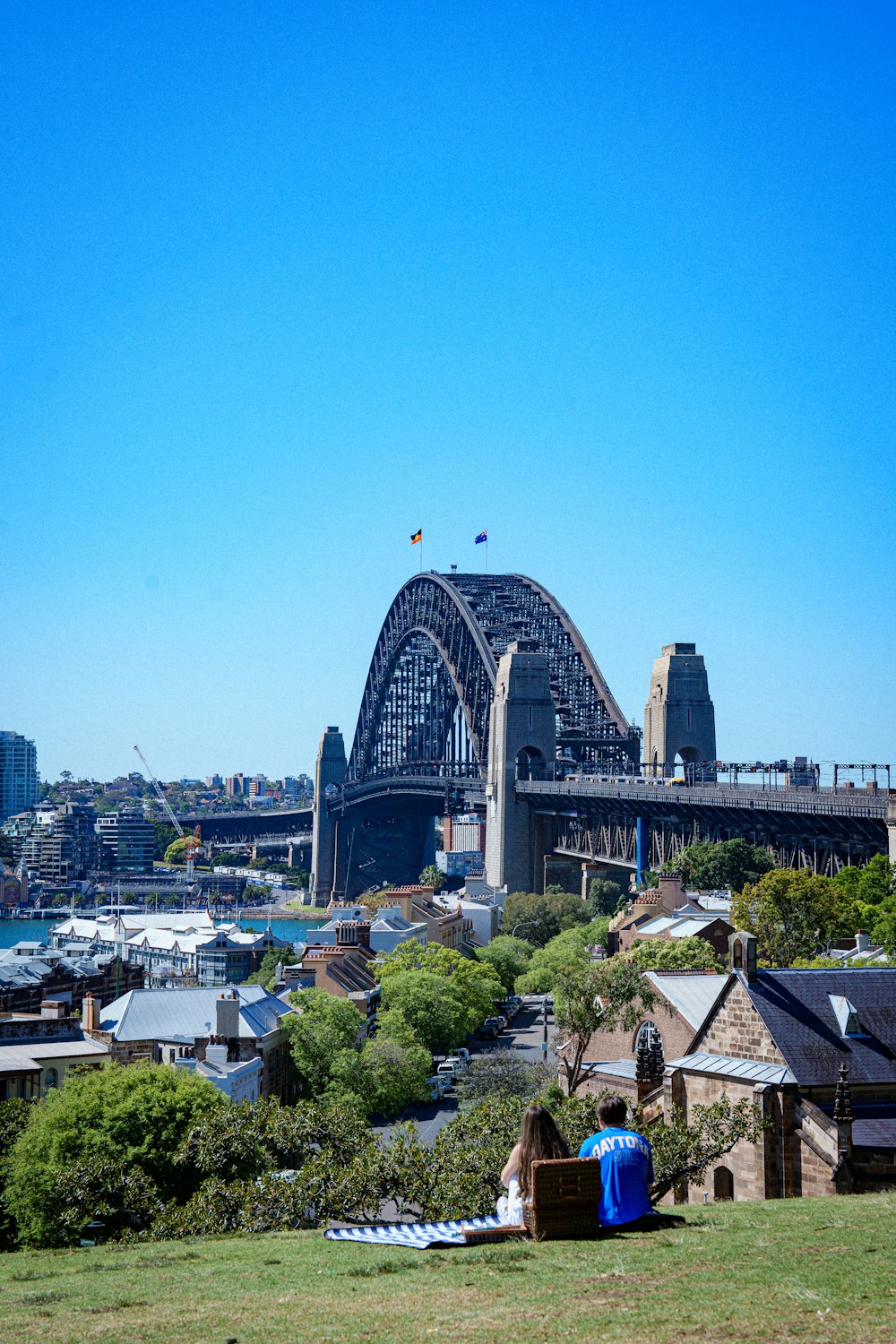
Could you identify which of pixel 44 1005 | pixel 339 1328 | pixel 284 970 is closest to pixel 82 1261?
pixel 339 1328

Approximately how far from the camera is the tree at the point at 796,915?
62969mm

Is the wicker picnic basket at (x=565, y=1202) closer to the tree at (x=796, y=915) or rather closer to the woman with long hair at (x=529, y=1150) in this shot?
the woman with long hair at (x=529, y=1150)

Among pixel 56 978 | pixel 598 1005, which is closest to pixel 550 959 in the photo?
pixel 56 978

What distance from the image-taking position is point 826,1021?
31.6 meters

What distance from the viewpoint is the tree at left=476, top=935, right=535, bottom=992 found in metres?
91.1

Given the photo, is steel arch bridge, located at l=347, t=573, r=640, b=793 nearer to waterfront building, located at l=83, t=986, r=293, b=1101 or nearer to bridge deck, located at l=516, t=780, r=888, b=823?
bridge deck, located at l=516, t=780, r=888, b=823

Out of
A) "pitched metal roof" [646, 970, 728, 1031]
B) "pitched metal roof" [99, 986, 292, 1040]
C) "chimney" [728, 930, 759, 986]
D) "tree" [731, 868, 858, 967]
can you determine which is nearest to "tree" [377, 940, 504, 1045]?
"pitched metal roof" [99, 986, 292, 1040]

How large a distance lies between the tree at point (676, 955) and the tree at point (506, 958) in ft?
96.3

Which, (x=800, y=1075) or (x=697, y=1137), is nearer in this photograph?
(x=697, y=1137)

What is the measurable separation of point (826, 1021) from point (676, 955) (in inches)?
1111

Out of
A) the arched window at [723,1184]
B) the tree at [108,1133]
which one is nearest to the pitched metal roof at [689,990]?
the arched window at [723,1184]

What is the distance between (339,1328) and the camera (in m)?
13.4

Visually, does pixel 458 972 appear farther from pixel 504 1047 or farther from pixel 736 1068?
pixel 736 1068

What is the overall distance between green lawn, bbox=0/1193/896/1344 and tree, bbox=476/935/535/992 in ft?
238
